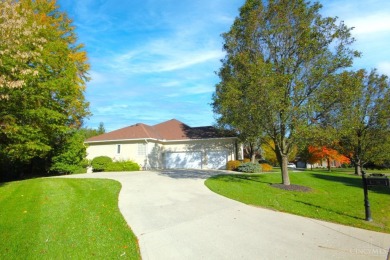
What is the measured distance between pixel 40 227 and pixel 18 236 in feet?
1.87

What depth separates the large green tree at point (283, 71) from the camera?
13.0 metres

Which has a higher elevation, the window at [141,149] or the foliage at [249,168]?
the window at [141,149]

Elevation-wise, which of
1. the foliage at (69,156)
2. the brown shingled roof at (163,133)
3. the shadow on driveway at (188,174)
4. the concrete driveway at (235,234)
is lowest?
the concrete driveway at (235,234)

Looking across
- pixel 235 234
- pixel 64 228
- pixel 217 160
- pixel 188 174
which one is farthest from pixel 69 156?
pixel 235 234

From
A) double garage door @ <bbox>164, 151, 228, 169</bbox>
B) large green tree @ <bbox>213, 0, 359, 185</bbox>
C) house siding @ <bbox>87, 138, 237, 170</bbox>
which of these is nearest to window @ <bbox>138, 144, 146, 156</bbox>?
house siding @ <bbox>87, 138, 237, 170</bbox>

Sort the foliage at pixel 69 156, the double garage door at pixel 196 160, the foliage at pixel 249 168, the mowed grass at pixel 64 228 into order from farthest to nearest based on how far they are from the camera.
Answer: the double garage door at pixel 196 160 < the foliage at pixel 249 168 < the foliage at pixel 69 156 < the mowed grass at pixel 64 228

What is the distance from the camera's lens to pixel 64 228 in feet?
20.8

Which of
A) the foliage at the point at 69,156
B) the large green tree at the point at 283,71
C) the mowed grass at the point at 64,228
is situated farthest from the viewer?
the foliage at the point at 69,156

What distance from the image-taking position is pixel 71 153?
22.1 m

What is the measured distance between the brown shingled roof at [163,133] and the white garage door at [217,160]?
1.90 metres

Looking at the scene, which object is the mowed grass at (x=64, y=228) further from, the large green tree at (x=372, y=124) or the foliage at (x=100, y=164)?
the large green tree at (x=372, y=124)

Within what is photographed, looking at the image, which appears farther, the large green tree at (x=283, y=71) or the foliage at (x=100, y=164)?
the foliage at (x=100, y=164)

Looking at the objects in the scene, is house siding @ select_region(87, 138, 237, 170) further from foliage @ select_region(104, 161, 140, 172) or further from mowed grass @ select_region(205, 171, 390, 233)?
mowed grass @ select_region(205, 171, 390, 233)

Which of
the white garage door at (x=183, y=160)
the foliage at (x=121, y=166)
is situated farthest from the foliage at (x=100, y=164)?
the white garage door at (x=183, y=160)
